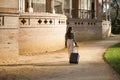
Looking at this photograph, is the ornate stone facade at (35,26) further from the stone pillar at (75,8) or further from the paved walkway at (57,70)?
the paved walkway at (57,70)

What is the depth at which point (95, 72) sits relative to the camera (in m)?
12.4

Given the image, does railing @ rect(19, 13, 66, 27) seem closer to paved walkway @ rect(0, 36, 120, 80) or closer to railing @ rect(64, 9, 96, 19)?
paved walkway @ rect(0, 36, 120, 80)

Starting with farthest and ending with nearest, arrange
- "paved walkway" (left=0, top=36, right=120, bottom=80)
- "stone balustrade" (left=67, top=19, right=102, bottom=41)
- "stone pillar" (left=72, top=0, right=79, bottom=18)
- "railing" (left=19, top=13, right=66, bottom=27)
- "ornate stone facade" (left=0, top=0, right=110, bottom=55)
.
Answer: "stone pillar" (left=72, top=0, right=79, bottom=18) → "stone balustrade" (left=67, top=19, right=102, bottom=41) → "railing" (left=19, top=13, right=66, bottom=27) → "ornate stone facade" (left=0, top=0, right=110, bottom=55) → "paved walkway" (left=0, top=36, right=120, bottom=80)

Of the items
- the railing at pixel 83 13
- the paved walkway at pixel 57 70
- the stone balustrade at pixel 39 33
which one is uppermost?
the railing at pixel 83 13

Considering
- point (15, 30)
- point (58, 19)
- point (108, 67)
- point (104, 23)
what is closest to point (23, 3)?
point (58, 19)

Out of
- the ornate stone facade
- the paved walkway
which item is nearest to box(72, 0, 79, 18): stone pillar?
the ornate stone facade

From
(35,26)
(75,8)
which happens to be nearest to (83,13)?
(75,8)

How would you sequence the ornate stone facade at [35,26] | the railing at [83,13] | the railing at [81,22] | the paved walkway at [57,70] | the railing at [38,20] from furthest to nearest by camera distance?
the railing at [83,13] → the railing at [81,22] → the railing at [38,20] → the ornate stone facade at [35,26] → the paved walkway at [57,70]

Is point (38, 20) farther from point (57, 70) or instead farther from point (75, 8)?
point (75, 8)

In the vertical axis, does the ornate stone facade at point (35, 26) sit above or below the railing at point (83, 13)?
below

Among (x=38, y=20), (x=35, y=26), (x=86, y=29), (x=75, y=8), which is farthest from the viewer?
(x=75, y=8)

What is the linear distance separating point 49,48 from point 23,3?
13.6ft

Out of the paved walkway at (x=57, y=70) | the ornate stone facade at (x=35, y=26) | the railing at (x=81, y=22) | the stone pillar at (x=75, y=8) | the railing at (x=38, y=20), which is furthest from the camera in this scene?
the stone pillar at (x=75, y=8)

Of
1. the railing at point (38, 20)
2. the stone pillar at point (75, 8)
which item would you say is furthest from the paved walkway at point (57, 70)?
the stone pillar at point (75, 8)
